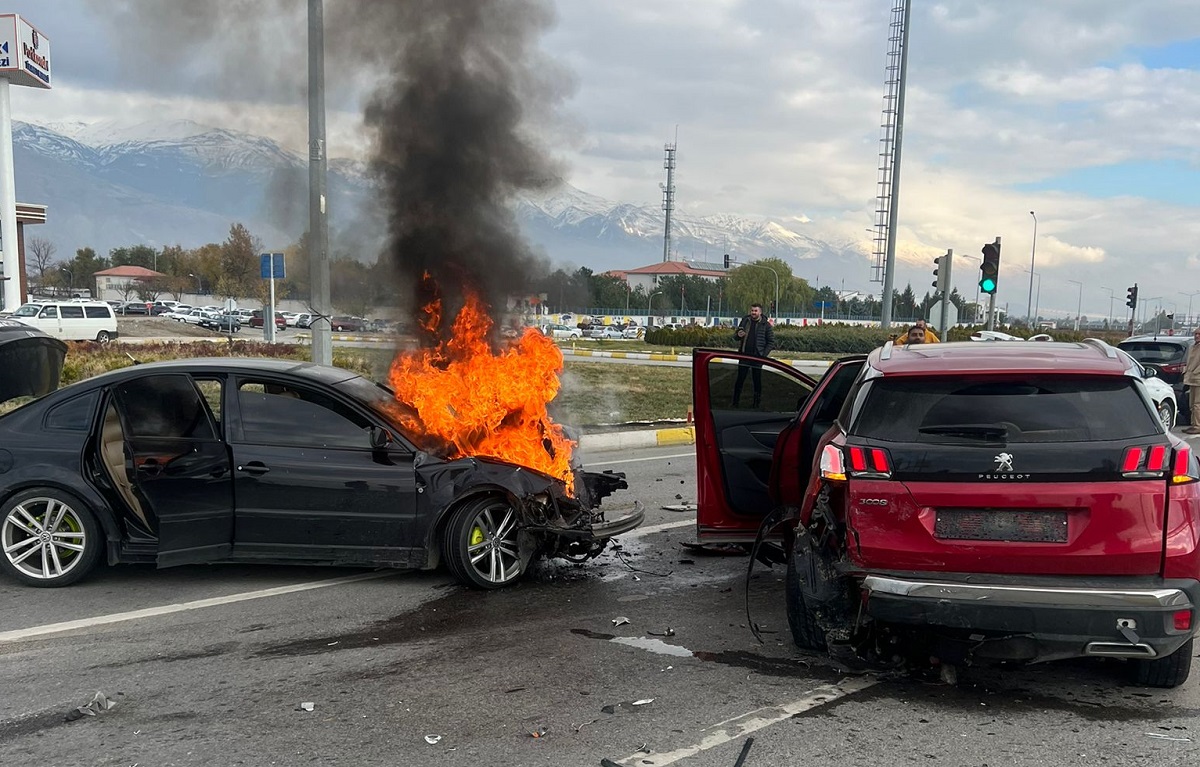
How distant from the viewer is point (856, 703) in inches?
155

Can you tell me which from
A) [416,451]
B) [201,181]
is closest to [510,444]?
[416,451]

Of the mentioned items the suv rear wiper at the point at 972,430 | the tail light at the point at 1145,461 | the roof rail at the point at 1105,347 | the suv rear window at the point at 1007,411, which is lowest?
the tail light at the point at 1145,461

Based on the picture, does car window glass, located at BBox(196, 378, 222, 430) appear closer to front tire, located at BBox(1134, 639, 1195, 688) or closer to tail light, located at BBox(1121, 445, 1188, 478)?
tail light, located at BBox(1121, 445, 1188, 478)

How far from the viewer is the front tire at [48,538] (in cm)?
548

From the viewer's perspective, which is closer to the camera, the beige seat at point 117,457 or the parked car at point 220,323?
the beige seat at point 117,457

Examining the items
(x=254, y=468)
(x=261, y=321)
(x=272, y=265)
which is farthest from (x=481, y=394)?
(x=261, y=321)

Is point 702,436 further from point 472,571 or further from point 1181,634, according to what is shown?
point 1181,634

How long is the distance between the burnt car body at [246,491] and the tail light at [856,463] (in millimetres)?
2105

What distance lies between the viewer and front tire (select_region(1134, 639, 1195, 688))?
13.1 feet

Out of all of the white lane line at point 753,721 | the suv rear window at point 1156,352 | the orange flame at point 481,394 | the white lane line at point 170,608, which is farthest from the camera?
the suv rear window at point 1156,352

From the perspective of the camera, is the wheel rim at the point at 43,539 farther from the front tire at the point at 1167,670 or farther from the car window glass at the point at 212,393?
the front tire at the point at 1167,670

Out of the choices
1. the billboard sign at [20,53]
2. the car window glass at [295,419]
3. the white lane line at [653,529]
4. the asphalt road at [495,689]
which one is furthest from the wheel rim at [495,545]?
the billboard sign at [20,53]

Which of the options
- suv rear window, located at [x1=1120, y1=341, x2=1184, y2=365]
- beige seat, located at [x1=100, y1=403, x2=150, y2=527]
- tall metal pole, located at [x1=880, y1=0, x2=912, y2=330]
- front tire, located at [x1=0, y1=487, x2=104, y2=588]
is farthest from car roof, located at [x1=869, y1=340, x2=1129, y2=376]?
tall metal pole, located at [x1=880, y1=0, x2=912, y2=330]

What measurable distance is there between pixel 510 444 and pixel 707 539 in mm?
1503
